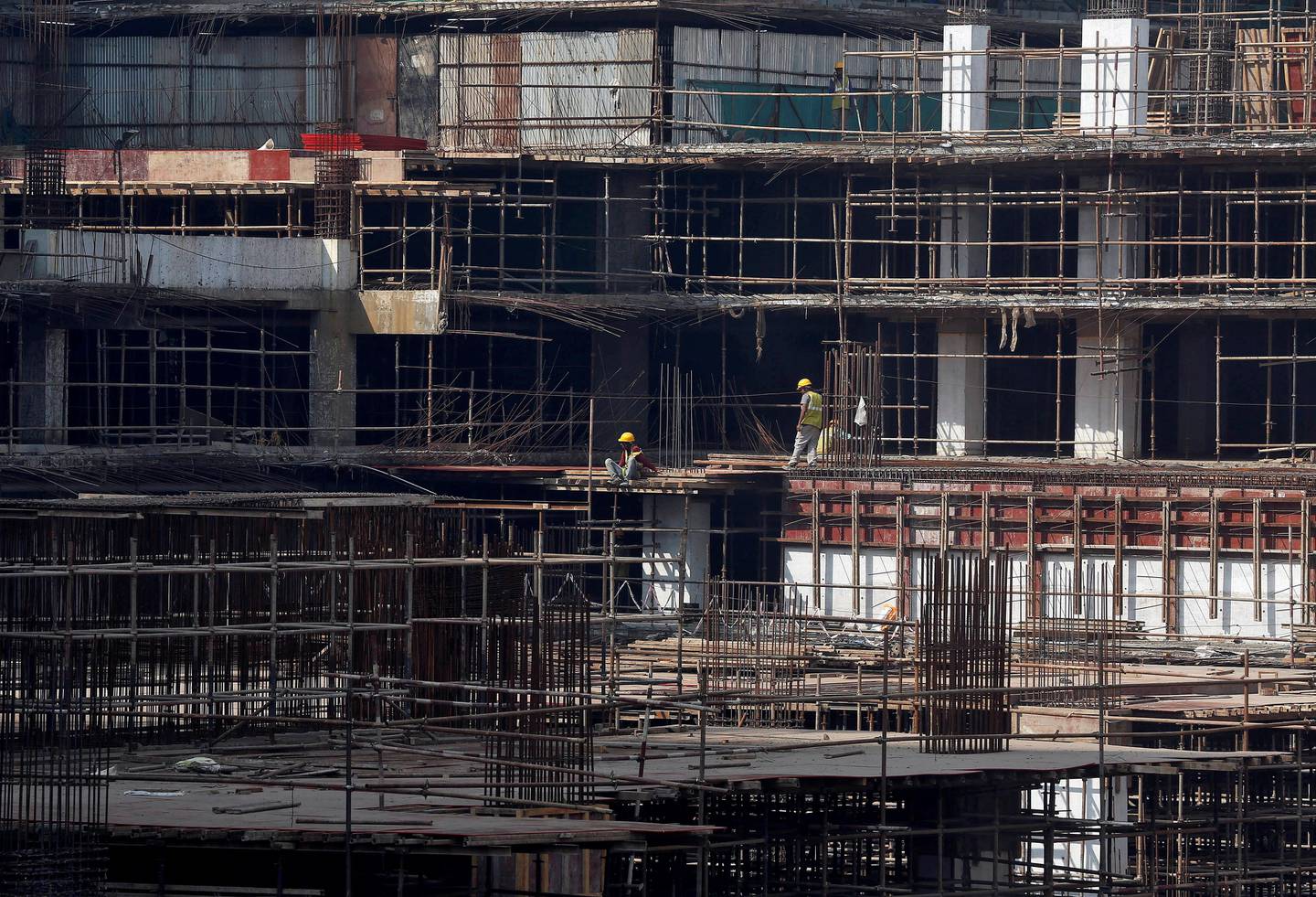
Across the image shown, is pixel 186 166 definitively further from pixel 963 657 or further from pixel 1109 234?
pixel 963 657

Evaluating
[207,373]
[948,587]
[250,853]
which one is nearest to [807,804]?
[948,587]

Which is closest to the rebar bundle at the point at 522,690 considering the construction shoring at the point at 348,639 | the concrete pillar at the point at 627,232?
the construction shoring at the point at 348,639

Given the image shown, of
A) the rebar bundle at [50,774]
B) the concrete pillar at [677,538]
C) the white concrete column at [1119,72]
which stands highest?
the white concrete column at [1119,72]

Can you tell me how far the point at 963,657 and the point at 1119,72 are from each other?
80.8 ft

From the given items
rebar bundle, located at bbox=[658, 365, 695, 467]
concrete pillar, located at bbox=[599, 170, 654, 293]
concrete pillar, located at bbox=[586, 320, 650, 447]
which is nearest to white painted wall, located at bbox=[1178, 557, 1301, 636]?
rebar bundle, located at bbox=[658, 365, 695, 467]

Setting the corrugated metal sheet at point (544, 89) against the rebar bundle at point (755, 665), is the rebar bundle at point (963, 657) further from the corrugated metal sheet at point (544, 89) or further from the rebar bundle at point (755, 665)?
the corrugated metal sheet at point (544, 89)

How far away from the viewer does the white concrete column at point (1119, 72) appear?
49031 mm

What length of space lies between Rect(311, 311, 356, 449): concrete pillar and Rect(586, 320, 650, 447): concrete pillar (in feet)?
16.8

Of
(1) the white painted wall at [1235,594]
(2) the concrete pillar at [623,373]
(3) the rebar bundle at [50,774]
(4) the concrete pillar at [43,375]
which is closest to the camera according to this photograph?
(3) the rebar bundle at [50,774]

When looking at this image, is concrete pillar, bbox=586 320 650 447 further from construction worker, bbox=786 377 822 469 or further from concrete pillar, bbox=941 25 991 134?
concrete pillar, bbox=941 25 991 134

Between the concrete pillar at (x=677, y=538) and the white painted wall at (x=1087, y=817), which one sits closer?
the white painted wall at (x=1087, y=817)

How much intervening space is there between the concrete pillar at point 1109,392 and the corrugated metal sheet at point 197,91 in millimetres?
16158

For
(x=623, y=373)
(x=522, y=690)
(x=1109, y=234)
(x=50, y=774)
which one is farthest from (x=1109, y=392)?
(x=50, y=774)

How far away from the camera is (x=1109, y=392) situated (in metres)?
49.6
